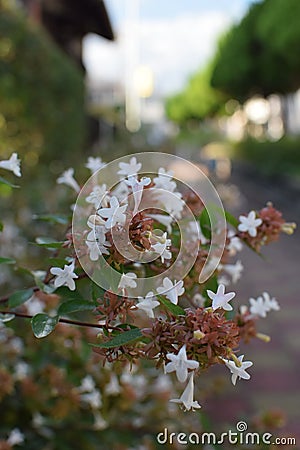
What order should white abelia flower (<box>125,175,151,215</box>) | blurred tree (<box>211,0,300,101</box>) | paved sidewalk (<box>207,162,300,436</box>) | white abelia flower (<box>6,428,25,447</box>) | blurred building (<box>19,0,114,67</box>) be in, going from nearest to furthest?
white abelia flower (<box>125,175,151,215</box>), white abelia flower (<box>6,428,25,447</box>), paved sidewalk (<box>207,162,300,436</box>), blurred building (<box>19,0,114,67</box>), blurred tree (<box>211,0,300,101</box>)

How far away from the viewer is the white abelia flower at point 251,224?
0.85m

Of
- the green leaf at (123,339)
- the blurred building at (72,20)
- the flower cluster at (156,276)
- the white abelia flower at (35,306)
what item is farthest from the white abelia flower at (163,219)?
the blurred building at (72,20)

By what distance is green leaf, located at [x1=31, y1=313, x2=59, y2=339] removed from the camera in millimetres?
691

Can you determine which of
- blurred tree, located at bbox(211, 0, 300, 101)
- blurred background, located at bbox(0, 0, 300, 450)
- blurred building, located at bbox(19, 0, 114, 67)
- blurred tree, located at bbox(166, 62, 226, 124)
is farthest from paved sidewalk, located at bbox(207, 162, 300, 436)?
blurred tree, located at bbox(166, 62, 226, 124)

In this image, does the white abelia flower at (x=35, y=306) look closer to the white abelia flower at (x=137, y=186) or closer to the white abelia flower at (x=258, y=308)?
the white abelia flower at (x=258, y=308)

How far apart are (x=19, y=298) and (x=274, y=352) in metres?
2.35

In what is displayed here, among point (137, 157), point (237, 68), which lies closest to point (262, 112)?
point (237, 68)

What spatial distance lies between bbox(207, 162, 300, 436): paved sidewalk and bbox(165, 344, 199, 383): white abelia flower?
14.7 inches

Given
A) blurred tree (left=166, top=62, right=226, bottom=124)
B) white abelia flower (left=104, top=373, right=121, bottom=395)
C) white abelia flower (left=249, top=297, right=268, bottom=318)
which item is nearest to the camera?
white abelia flower (left=249, top=297, right=268, bottom=318)

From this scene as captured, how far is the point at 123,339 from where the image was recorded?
621 mm

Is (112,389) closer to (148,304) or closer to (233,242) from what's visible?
(233,242)

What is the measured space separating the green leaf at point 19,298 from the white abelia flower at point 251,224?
12.4 inches

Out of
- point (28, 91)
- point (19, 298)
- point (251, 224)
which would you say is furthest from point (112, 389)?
point (28, 91)

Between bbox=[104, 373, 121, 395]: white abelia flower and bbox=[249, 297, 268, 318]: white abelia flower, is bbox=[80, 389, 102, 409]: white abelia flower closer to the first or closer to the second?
bbox=[104, 373, 121, 395]: white abelia flower
